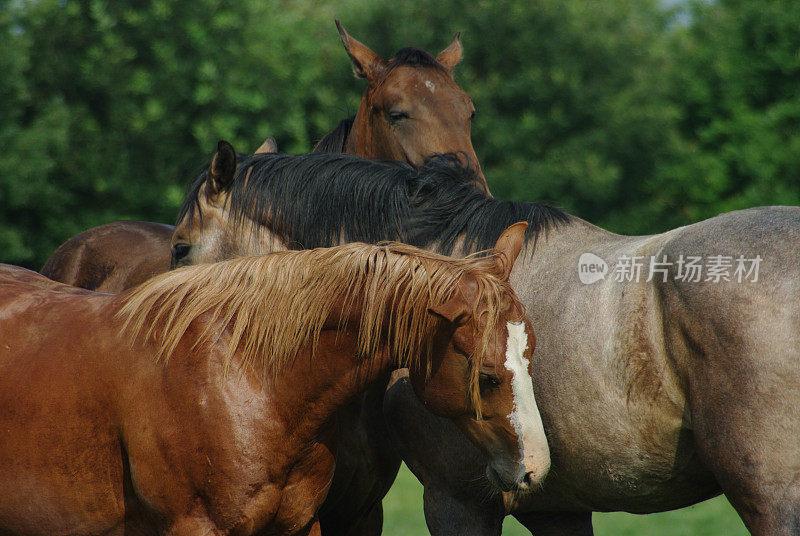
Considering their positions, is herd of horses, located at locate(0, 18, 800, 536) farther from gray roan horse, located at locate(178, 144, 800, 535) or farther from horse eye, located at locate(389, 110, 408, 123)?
horse eye, located at locate(389, 110, 408, 123)

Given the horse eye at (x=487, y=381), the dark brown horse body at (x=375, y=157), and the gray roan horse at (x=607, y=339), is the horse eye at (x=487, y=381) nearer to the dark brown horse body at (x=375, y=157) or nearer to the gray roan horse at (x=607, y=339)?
the gray roan horse at (x=607, y=339)

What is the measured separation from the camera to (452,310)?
259 centimetres

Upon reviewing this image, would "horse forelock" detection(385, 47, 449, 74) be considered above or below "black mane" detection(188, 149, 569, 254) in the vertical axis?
above

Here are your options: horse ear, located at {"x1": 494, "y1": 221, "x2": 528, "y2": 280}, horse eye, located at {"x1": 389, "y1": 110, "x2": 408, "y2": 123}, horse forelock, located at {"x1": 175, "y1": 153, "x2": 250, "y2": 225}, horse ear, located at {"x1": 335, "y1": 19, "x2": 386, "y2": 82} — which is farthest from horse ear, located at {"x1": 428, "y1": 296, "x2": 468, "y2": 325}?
horse ear, located at {"x1": 335, "y1": 19, "x2": 386, "y2": 82}

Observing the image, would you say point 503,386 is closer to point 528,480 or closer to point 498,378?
point 498,378

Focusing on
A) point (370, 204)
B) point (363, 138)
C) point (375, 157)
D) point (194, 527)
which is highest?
point (363, 138)

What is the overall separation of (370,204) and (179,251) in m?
0.97

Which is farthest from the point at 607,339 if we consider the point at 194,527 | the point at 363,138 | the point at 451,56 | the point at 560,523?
the point at 451,56

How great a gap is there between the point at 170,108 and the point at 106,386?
49.7 ft

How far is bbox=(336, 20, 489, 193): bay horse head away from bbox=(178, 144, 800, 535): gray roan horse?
2.12ft

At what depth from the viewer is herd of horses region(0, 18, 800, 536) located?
8.62 ft

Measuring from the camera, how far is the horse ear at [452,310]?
2572 mm

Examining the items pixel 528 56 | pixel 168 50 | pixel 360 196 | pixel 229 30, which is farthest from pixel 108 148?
pixel 360 196

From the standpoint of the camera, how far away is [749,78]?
1770 centimetres
